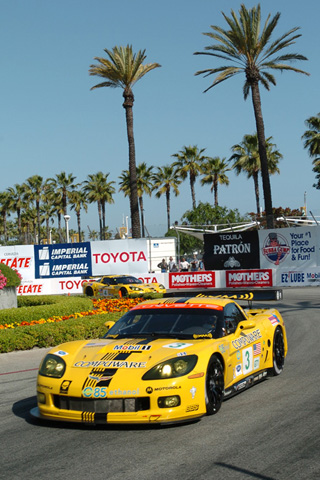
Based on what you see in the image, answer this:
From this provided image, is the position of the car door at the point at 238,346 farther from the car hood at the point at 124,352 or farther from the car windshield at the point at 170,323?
the car hood at the point at 124,352

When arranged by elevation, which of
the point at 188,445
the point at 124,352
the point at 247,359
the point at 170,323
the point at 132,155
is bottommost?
the point at 188,445

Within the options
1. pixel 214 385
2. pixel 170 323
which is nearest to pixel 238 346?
pixel 170 323

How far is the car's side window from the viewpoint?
781 cm

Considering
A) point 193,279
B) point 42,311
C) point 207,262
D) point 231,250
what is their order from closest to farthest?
point 42,311 < point 193,279 < point 231,250 < point 207,262

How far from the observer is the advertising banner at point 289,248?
30438 mm

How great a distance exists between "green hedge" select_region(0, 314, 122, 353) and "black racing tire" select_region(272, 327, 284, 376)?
5.30 metres

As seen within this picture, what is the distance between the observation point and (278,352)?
9.18 metres

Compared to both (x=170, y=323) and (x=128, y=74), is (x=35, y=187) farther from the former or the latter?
(x=170, y=323)

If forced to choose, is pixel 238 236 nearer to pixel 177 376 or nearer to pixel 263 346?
pixel 263 346

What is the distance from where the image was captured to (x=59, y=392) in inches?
249

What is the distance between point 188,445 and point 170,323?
2.19m

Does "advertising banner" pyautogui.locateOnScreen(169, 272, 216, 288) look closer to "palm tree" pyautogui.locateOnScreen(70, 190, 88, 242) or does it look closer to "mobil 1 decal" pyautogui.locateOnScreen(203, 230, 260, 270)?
"mobil 1 decal" pyautogui.locateOnScreen(203, 230, 260, 270)

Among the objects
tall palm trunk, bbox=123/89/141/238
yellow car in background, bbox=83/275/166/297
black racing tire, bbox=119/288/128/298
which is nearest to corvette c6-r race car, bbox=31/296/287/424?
yellow car in background, bbox=83/275/166/297

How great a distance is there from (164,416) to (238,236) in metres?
26.6
